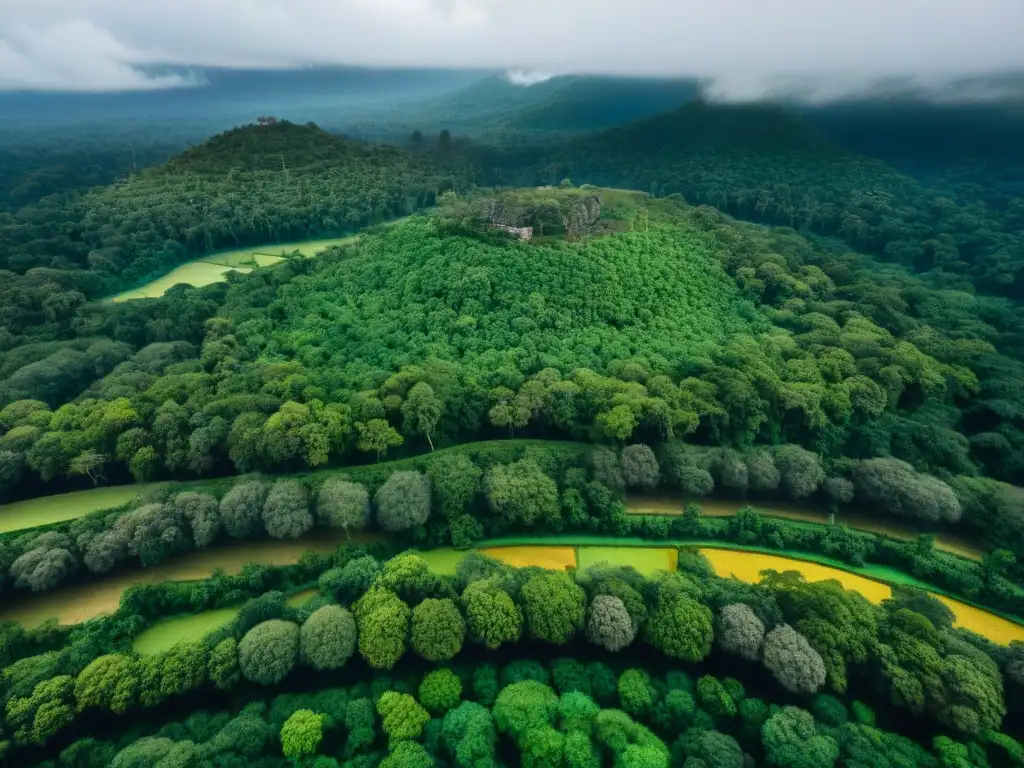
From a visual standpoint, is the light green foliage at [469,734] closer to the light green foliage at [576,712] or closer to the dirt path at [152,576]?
the light green foliage at [576,712]

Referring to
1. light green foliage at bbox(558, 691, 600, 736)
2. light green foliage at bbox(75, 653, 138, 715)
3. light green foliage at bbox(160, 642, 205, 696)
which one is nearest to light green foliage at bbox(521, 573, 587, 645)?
light green foliage at bbox(558, 691, 600, 736)

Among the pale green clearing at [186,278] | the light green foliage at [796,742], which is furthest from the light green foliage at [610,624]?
the pale green clearing at [186,278]

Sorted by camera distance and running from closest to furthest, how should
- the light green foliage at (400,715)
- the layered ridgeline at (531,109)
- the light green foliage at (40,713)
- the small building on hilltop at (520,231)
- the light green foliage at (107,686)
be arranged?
the light green foliage at (40,713)
the light green foliage at (400,715)
the light green foliage at (107,686)
the small building on hilltop at (520,231)
the layered ridgeline at (531,109)

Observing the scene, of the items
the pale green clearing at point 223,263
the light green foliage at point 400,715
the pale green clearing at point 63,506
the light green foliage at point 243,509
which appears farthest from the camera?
the pale green clearing at point 223,263

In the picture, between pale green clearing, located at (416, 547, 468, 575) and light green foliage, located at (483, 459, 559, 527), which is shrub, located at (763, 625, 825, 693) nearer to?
light green foliage, located at (483, 459, 559, 527)

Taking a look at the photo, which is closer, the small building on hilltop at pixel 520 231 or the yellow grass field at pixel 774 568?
the yellow grass field at pixel 774 568

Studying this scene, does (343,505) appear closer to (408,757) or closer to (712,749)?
(408,757)

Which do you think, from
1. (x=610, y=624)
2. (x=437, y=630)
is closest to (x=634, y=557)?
(x=610, y=624)
